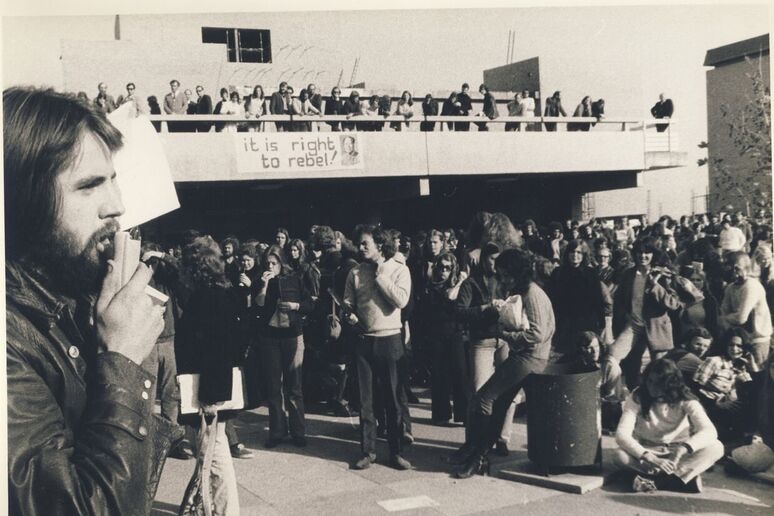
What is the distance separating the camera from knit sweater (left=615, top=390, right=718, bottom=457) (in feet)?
15.5

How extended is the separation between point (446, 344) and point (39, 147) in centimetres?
484

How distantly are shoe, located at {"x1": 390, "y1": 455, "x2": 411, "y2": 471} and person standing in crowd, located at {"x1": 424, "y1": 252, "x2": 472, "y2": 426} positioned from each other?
3.67 feet

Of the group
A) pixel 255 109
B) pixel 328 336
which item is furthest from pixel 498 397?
pixel 255 109

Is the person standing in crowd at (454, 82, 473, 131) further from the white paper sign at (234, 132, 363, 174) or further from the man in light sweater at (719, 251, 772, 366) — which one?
the man in light sweater at (719, 251, 772, 366)

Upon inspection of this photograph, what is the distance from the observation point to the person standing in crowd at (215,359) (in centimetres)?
416

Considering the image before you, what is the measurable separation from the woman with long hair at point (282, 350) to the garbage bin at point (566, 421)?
1930 millimetres

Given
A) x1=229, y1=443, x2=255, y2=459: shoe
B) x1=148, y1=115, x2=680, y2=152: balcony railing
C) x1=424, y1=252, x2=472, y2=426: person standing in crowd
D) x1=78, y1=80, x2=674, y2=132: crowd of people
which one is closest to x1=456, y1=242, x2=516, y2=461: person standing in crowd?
x1=424, y1=252, x2=472, y2=426: person standing in crowd

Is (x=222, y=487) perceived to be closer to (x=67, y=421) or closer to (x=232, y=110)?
(x=67, y=421)

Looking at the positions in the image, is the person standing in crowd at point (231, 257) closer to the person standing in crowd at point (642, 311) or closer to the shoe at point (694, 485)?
the person standing in crowd at point (642, 311)

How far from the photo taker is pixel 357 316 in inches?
217

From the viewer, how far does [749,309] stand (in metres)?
5.38

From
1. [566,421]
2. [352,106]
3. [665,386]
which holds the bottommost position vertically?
[566,421]

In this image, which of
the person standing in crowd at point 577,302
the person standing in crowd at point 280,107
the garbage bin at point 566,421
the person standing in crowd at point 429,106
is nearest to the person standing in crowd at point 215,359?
the garbage bin at point 566,421

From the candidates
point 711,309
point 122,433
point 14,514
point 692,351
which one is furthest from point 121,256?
point 711,309
